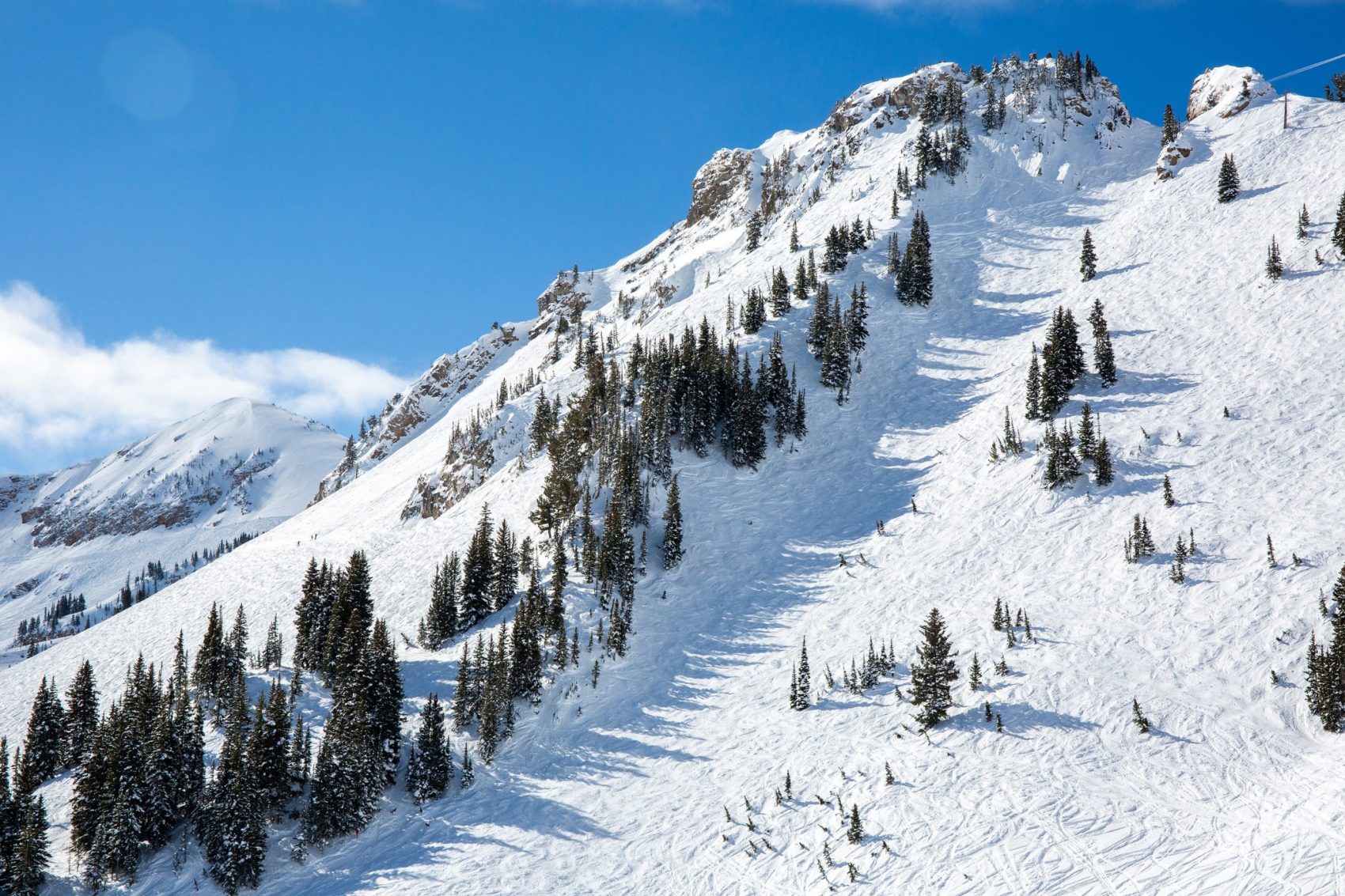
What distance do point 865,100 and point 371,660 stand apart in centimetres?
16997

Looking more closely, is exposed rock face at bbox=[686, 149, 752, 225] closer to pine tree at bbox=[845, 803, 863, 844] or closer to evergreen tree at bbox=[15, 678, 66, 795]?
evergreen tree at bbox=[15, 678, 66, 795]

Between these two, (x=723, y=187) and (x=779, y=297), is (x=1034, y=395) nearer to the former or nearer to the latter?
(x=779, y=297)

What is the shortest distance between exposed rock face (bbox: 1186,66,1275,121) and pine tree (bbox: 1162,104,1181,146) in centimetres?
834

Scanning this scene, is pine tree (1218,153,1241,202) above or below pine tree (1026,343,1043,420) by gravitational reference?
above

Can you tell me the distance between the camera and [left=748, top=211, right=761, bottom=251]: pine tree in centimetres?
14250

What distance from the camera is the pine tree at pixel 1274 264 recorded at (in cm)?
7438

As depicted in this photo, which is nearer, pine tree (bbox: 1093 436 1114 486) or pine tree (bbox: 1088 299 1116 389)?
pine tree (bbox: 1093 436 1114 486)

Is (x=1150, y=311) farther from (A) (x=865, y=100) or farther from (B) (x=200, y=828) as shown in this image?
(A) (x=865, y=100)

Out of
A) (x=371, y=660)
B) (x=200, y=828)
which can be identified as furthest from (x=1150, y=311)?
(x=200, y=828)

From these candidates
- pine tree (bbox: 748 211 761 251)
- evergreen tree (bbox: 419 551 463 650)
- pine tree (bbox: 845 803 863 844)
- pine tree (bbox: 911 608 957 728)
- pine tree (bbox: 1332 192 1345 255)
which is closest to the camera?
pine tree (bbox: 845 803 863 844)

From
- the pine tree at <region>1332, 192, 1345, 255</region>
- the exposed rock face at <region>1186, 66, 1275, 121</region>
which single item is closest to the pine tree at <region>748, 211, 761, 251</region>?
the exposed rock face at <region>1186, 66, 1275, 121</region>

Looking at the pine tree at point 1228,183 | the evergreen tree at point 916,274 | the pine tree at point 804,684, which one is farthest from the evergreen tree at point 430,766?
the pine tree at point 1228,183

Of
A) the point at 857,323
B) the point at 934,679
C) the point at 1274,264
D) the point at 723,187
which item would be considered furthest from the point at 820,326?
the point at 723,187

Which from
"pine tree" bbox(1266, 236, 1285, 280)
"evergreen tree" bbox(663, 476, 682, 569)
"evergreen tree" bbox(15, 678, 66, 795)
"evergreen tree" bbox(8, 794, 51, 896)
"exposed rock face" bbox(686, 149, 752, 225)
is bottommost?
"evergreen tree" bbox(8, 794, 51, 896)
